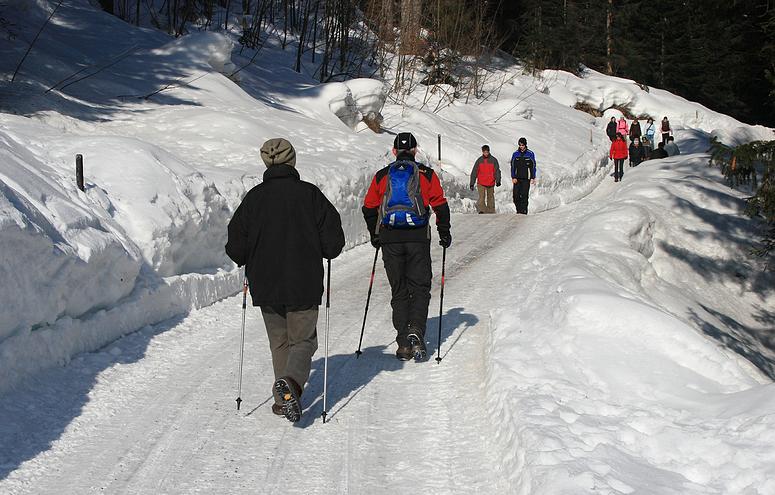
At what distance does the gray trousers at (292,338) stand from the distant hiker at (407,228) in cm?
177

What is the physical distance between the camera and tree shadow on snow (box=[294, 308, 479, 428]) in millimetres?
6594

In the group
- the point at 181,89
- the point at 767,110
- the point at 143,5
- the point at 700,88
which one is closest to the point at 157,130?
the point at 181,89

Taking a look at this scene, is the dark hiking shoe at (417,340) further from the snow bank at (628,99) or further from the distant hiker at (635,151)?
the snow bank at (628,99)

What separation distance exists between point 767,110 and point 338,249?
23.8 metres

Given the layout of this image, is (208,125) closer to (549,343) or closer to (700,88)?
(549,343)

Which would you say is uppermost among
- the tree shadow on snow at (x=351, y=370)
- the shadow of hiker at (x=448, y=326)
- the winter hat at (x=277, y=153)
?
the winter hat at (x=277, y=153)

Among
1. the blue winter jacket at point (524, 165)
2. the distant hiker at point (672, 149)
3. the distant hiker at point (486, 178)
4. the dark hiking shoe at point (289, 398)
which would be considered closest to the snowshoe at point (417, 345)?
the dark hiking shoe at point (289, 398)

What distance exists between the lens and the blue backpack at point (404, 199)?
25.3 ft

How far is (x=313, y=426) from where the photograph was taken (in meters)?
6.11

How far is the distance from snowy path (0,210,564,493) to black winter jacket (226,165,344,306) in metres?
0.95

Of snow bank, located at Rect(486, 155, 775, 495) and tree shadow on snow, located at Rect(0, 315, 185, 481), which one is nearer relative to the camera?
snow bank, located at Rect(486, 155, 775, 495)

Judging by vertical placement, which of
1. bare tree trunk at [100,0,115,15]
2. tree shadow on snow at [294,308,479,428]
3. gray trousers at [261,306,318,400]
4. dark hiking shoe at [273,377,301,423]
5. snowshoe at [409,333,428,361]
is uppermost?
bare tree trunk at [100,0,115,15]

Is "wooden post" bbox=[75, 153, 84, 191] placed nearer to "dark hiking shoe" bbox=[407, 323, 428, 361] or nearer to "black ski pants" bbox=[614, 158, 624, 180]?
"dark hiking shoe" bbox=[407, 323, 428, 361]

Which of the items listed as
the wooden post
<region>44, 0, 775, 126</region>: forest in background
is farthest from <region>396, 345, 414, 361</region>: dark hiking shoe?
<region>44, 0, 775, 126</region>: forest in background
